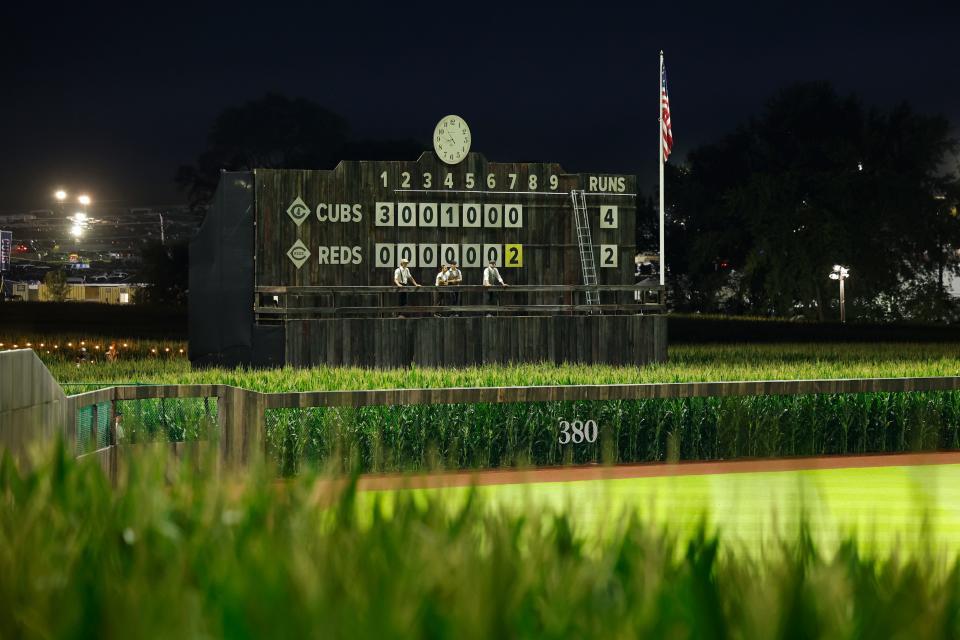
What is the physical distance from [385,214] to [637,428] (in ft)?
28.4

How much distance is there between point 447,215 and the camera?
898 inches

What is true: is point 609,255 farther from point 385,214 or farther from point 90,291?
point 90,291

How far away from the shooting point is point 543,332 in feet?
73.6

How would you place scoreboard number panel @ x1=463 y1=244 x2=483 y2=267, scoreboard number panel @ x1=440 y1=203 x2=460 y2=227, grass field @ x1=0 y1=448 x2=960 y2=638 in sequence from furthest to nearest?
1. scoreboard number panel @ x1=463 y1=244 x2=483 y2=267
2. scoreboard number panel @ x1=440 y1=203 x2=460 y2=227
3. grass field @ x1=0 y1=448 x2=960 y2=638

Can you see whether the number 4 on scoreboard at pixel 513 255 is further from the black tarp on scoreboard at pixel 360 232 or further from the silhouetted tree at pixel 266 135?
the silhouetted tree at pixel 266 135

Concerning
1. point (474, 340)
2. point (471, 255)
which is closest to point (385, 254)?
point (471, 255)

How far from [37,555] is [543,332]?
1980 centimetres

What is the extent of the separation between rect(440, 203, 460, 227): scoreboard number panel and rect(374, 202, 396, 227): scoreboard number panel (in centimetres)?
94

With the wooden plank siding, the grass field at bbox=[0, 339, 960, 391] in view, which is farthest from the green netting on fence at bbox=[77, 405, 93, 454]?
the wooden plank siding

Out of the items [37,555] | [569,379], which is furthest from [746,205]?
[37,555]

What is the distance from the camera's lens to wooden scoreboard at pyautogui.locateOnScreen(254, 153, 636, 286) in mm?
22172

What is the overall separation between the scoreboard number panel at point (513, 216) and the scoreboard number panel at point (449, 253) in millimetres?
1069

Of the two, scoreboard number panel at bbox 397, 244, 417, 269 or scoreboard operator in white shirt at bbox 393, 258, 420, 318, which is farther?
scoreboard number panel at bbox 397, 244, 417, 269

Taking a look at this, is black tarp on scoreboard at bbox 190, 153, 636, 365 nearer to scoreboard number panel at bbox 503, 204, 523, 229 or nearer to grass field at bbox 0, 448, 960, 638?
scoreboard number panel at bbox 503, 204, 523, 229
